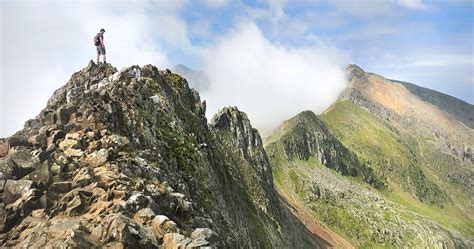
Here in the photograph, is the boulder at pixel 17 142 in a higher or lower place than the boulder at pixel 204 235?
higher

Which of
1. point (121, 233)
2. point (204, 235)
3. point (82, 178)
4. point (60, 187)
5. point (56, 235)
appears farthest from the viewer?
point (82, 178)

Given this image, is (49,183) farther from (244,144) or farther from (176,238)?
(244,144)

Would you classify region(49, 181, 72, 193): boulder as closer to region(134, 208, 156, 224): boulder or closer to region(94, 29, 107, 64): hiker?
region(134, 208, 156, 224): boulder

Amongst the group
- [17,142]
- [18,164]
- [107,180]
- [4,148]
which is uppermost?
[17,142]

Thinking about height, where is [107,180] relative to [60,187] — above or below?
above

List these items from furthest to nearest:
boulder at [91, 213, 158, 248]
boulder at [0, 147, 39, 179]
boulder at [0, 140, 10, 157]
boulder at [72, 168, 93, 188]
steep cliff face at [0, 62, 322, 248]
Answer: boulder at [0, 140, 10, 157], boulder at [72, 168, 93, 188], boulder at [0, 147, 39, 179], steep cliff face at [0, 62, 322, 248], boulder at [91, 213, 158, 248]

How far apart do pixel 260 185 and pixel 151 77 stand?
50335 mm

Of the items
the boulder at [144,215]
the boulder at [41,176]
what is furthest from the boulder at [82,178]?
the boulder at [144,215]

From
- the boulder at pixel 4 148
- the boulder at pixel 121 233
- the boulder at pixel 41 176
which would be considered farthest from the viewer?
the boulder at pixel 4 148

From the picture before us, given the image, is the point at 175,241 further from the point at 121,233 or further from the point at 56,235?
the point at 56,235

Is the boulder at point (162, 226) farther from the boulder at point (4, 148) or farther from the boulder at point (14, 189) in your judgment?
the boulder at point (4, 148)

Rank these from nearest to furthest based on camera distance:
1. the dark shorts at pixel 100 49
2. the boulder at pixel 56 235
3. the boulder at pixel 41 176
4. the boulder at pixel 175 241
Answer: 1. the boulder at pixel 56 235
2. the boulder at pixel 175 241
3. the boulder at pixel 41 176
4. the dark shorts at pixel 100 49

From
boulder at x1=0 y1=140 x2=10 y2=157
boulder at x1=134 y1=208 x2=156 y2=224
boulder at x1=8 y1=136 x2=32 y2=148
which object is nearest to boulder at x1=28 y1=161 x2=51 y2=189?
boulder at x1=8 y1=136 x2=32 y2=148

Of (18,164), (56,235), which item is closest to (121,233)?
(56,235)
